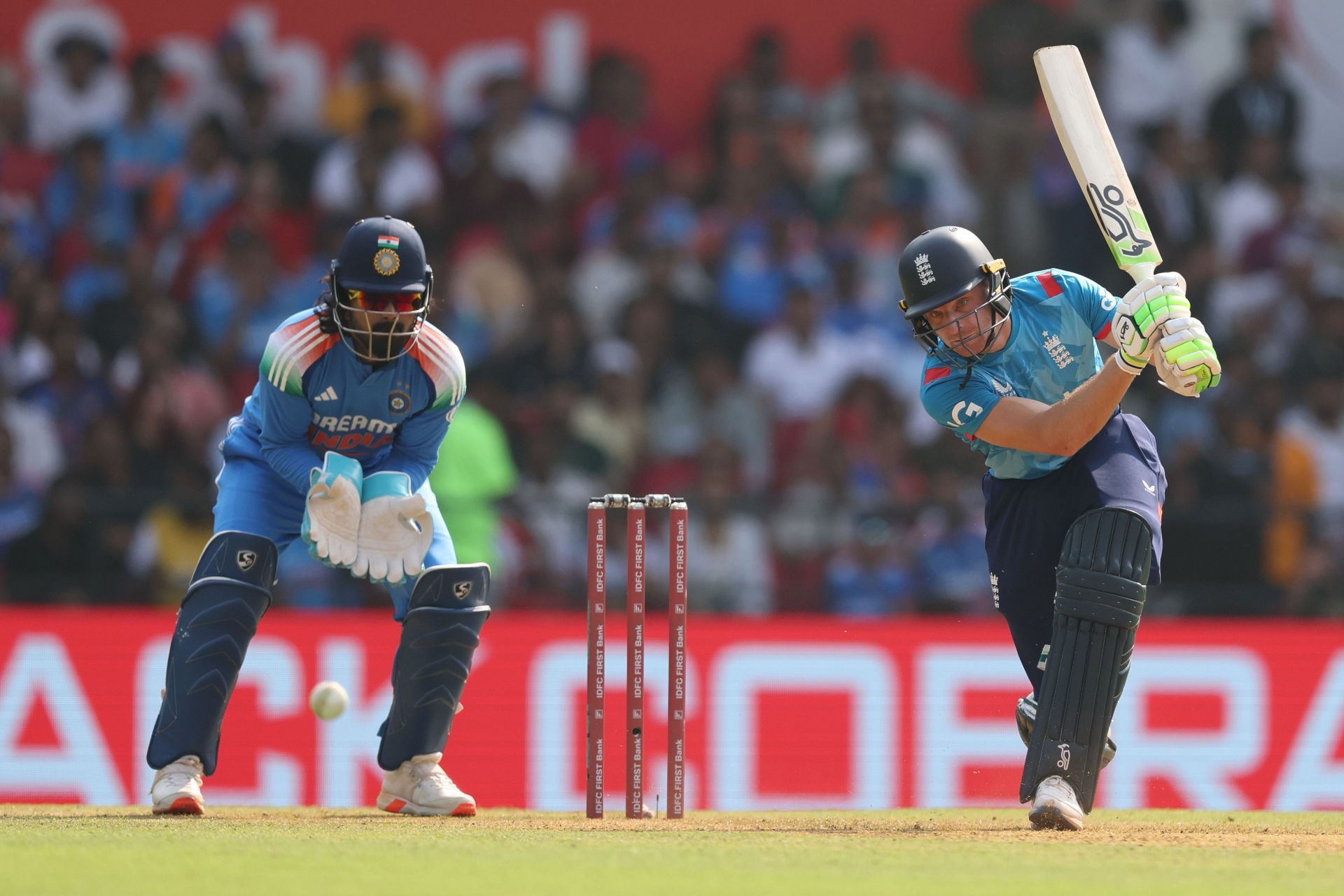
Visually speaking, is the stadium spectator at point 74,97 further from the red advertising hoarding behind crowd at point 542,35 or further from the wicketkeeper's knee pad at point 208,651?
the wicketkeeper's knee pad at point 208,651

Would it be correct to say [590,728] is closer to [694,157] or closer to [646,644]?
[646,644]

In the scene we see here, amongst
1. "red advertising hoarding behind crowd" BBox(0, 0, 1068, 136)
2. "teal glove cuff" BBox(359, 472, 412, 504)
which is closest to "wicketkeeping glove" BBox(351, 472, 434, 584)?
"teal glove cuff" BBox(359, 472, 412, 504)

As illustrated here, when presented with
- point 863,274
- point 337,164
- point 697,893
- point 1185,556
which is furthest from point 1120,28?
point 697,893

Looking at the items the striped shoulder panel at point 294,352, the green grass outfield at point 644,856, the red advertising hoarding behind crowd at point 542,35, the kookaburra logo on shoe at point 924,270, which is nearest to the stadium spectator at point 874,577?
the green grass outfield at point 644,856

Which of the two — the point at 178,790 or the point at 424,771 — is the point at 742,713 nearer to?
the point at 424,771

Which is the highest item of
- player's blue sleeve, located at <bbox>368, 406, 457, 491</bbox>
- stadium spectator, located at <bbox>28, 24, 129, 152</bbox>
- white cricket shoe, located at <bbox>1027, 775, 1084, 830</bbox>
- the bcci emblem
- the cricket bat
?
stadium spectator, located at <bbox>28, 24, 129, 152</bbox>

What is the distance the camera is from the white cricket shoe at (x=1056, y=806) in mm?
5926

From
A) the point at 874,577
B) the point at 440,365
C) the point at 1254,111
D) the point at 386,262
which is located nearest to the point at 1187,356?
the point at 440,365

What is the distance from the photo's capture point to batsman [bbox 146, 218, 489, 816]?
6.32 metres

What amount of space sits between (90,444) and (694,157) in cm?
466

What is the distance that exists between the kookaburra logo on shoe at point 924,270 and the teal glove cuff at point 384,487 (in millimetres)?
1809

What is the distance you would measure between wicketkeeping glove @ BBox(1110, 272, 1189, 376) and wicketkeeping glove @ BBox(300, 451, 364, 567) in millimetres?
2469

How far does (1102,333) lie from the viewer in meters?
6.38

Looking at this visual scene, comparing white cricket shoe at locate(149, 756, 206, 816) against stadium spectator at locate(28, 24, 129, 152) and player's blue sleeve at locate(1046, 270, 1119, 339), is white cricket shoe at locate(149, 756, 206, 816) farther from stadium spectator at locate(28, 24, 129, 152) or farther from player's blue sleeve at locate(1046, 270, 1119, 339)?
stadium spectator at locate(28, 24, 129, 152)
